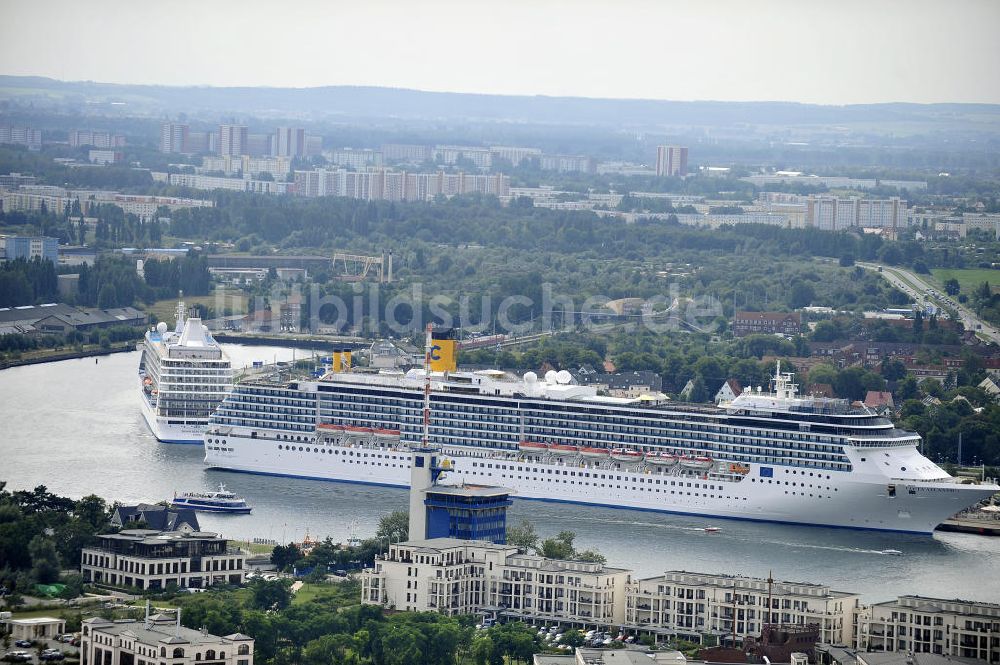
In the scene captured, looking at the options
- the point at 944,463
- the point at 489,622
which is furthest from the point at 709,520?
the point at 489,622

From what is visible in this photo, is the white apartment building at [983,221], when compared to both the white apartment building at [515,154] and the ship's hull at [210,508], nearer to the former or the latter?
the white apartment building at [515,154]

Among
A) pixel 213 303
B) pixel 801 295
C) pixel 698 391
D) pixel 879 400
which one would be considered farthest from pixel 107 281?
pixel 879 400

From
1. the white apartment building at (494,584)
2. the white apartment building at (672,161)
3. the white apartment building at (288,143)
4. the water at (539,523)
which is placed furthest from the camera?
the white apartment building at (288,143)

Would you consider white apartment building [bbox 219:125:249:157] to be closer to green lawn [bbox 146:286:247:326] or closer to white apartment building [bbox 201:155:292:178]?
white apartment building [bbox 201:155:292:178]

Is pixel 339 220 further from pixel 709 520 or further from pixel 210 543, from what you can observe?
pixel 210 543

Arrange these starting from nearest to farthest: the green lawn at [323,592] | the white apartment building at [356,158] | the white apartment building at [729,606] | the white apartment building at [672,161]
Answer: the white apartment building at [729,606] → the green lawn at [323,592] → the white apartment building at [672,161] → the white apartment building at [356,158]

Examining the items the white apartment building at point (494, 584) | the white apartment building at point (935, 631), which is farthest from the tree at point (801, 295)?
the white apartment building at point (935, 631)
